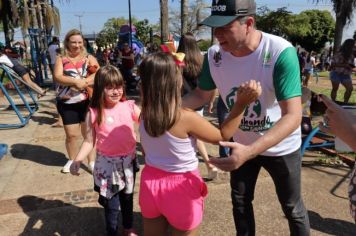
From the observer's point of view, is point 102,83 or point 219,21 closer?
point 219,21

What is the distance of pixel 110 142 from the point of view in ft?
9.22

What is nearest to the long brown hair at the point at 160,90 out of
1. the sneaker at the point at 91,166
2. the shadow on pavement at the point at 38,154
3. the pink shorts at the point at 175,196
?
the pink shorts at the point at 175,196

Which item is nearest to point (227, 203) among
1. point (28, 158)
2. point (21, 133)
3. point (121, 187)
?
point (121, 187)

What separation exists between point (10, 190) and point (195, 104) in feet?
8.72

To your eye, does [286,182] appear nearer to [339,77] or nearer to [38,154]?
[38,154]

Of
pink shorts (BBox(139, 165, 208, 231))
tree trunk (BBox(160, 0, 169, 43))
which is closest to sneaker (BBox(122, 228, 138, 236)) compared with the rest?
pink shorts (BBox(139, 165, 208, 231))

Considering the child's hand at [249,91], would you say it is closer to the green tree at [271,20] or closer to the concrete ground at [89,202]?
the concrete ground at [89,202]

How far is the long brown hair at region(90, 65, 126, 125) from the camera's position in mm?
2775

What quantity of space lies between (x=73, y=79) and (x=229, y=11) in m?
2.82

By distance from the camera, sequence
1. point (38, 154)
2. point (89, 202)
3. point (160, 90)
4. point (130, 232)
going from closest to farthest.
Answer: point (160, 90) < point (130, 232) < point (89, 202) < point (38, 154)

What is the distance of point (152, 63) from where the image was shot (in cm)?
199


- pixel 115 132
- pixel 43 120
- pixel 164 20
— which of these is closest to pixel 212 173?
pixel 115 132

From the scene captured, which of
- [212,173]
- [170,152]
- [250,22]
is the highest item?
[250,22]

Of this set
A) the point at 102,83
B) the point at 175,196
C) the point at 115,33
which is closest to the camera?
the point at 175,196
